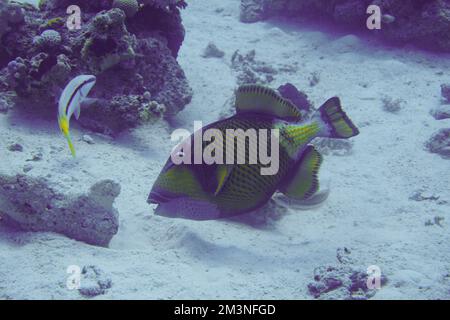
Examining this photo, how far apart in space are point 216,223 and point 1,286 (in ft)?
5.76

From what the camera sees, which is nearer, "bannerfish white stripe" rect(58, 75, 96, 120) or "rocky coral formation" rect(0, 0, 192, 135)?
"bannerfish white stripe" rect(58, 75, 96, 120)

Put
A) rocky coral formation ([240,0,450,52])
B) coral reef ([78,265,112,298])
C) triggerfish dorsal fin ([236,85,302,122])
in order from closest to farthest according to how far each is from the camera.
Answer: coral reef ([78,265,112,298]), triggerfish dorsal fin ([236,85,302,122]), rocky coral formation ([240,0,450,52])

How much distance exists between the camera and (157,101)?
5254 mm

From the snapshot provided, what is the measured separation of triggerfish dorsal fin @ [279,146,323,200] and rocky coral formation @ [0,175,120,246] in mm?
1372

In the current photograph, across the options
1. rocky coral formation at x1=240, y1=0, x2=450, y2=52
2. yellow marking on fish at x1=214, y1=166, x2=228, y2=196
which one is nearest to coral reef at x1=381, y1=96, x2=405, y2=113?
rocky coral formation at x1=240, y1=0, x2=450, y2=52

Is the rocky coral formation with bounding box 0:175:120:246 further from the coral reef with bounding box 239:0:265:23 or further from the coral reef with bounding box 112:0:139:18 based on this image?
the coral reef with bounding box 239:0:265:23

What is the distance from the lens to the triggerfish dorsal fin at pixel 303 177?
3.10 m

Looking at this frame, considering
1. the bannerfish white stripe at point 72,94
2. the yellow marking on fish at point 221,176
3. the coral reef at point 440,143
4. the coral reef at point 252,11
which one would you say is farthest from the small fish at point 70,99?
the coral reef at point 252,11

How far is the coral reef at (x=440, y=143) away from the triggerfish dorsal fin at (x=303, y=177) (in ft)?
8.74

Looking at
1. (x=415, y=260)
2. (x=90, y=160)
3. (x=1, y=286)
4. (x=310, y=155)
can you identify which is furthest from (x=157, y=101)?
(x=415, y=260)

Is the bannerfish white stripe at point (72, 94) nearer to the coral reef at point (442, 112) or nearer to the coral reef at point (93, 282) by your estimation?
the coral reef at point (93, 282)

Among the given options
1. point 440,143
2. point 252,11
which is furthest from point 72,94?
point 252,11

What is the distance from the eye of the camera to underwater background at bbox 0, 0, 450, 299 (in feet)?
8.79

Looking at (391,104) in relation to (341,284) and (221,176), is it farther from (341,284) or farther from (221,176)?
(221,176)
